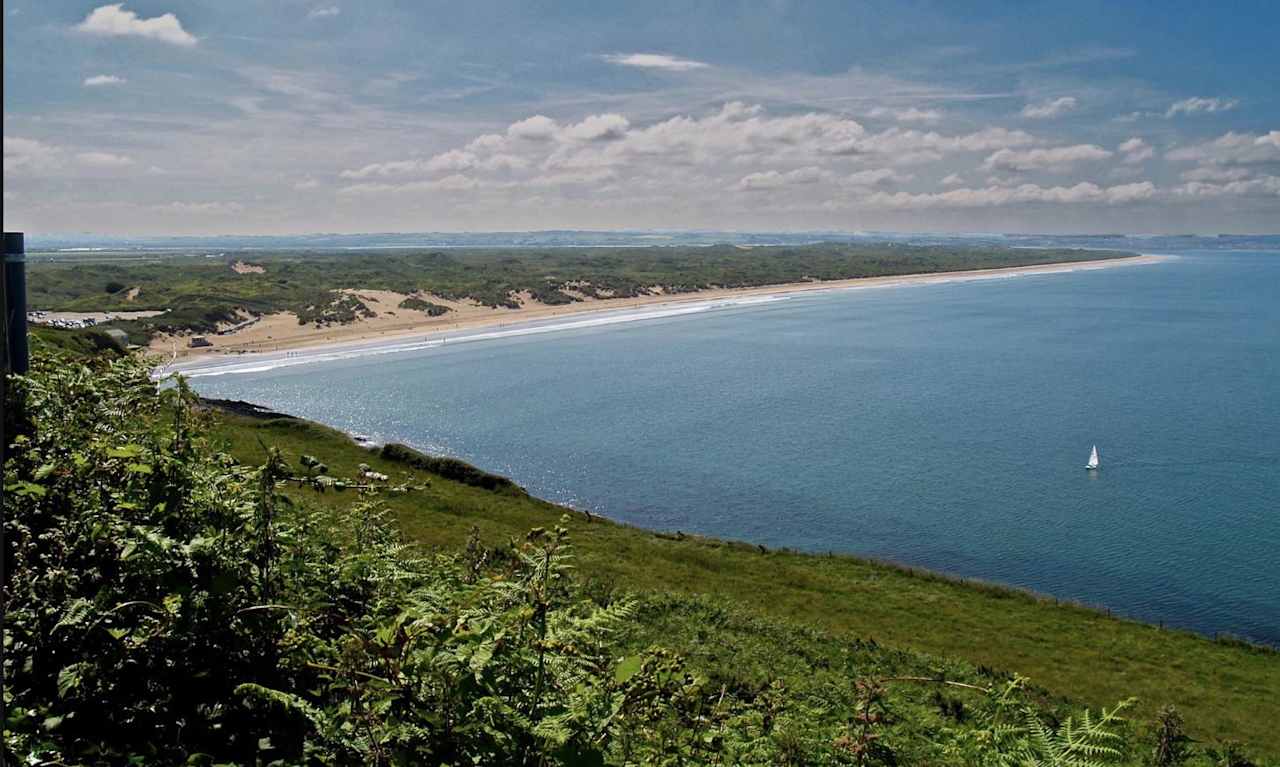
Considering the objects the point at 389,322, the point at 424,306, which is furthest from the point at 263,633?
the point at 424,306

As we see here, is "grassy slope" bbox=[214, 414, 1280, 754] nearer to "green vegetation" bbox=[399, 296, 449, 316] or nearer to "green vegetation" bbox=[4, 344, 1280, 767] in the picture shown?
"green vegetation" bbox=[4, 344, 1280, 767]

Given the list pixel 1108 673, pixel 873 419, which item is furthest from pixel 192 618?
pixel 873 419

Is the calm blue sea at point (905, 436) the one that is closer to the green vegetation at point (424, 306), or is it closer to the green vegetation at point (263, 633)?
the green vegetation at point (424, 306)

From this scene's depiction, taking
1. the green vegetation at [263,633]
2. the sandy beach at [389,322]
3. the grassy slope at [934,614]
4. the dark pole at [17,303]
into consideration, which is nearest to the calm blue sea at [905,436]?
the grassy slope at [934,614]

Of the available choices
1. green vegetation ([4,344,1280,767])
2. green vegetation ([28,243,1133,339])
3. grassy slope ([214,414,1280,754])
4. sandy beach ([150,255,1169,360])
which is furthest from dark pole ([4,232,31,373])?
green vegetation ([28,243,1133,339])

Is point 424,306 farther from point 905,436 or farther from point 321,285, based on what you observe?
point 905,436

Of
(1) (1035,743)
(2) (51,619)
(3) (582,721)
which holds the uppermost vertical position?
(2) (51,619)

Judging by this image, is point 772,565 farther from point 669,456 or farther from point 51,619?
point 51,619
